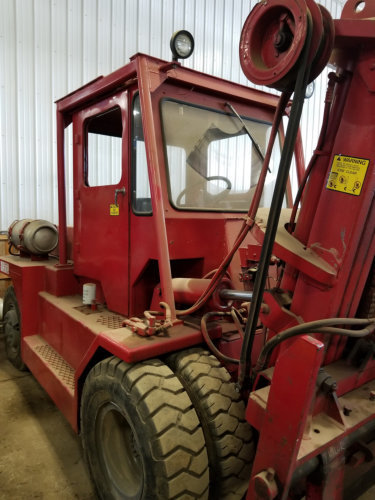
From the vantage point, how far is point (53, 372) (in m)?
2.58

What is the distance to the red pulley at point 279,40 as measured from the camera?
1.10m

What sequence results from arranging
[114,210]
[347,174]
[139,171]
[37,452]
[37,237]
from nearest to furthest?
[347,174]
[139,171]
[114,210]
[37,452]
[37,237]

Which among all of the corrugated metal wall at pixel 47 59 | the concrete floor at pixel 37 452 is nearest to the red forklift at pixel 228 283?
the concrete floor at pixel 37 452

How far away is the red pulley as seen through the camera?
3.60ft

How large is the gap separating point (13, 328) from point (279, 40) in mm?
3519

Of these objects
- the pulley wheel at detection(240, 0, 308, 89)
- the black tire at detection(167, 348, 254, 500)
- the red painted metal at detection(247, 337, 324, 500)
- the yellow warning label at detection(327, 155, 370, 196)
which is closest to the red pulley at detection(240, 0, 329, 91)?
the pulley wheel at detection(240, 0, 308, 89)

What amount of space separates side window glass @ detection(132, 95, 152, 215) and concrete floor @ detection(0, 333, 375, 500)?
5.86 ft

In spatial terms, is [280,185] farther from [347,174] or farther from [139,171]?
[139,171]

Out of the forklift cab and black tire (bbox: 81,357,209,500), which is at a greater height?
the forklift cab

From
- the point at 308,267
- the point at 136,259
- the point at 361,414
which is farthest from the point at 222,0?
the point at 361,414

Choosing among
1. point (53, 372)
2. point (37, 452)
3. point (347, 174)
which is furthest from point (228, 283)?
point (37, 452)

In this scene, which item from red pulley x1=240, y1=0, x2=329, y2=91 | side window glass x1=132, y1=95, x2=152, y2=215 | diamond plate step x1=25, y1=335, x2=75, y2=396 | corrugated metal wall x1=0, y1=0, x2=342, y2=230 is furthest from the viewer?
corrugated metal wall x1=0, y1=0, x2=342, y2=230

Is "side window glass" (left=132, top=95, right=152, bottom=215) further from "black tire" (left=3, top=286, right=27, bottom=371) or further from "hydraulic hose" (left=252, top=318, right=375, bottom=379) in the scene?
"black tire" (left=3, top=286, right=27, bottom=371)

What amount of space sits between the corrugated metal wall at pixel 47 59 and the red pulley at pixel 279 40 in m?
4.30
